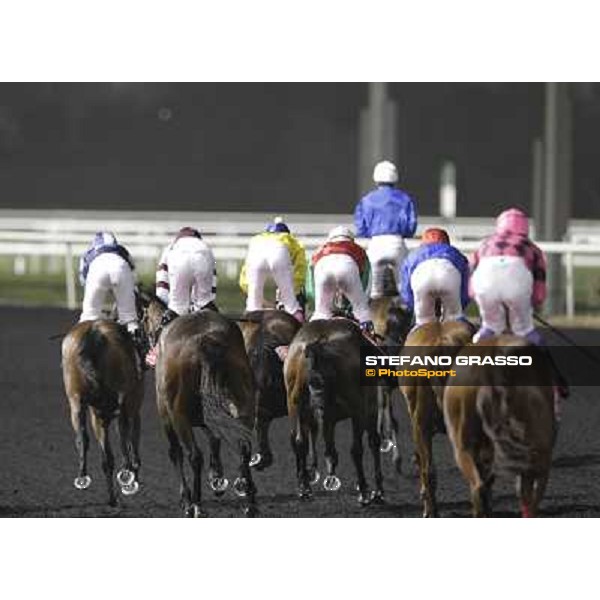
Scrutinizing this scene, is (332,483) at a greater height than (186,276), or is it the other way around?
(186,276)

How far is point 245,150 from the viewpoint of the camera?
30188mm

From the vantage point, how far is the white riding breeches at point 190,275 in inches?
439

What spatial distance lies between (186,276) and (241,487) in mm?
1305

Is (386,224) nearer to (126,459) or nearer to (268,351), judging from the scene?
(268,351)

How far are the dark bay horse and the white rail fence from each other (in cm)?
976

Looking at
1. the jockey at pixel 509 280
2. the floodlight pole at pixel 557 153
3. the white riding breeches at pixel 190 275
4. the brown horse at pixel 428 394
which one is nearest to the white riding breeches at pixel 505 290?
the jockey at pixel 509 280

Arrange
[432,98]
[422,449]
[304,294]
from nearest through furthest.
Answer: [422,449]
[304,294]
[432,98]

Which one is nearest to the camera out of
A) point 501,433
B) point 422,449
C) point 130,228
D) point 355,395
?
point 501,433

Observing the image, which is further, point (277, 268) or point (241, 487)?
point (277, 268)

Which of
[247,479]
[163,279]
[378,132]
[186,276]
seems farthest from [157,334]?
[378,132]

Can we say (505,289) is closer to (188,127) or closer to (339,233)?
(339,233)

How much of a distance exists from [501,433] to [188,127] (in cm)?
2152

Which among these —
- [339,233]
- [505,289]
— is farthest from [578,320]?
[505,289]

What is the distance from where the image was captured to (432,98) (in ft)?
97.1
